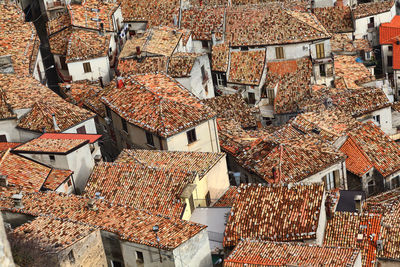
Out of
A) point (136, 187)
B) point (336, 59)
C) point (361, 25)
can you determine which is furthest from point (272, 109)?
point (136, 187)

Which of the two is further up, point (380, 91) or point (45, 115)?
point (45, 115)

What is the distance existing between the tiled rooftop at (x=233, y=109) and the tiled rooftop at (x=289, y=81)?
19.4 ft

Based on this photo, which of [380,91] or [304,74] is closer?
[380,91]

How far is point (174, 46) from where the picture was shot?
Result: 2653 inches

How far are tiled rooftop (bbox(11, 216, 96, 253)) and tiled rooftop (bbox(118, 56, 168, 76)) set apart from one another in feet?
106

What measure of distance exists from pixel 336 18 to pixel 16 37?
40.4m

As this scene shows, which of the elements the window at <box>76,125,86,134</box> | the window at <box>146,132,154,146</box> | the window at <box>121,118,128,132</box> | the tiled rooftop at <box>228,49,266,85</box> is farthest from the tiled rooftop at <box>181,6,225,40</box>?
the window at <box>76,125,86,134</box>

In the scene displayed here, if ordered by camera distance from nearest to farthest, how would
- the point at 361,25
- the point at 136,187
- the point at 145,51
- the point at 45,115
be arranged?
1. the point at 136,187
2. the point at 45,115
3. the point at 145,51
4. the point at 361,25

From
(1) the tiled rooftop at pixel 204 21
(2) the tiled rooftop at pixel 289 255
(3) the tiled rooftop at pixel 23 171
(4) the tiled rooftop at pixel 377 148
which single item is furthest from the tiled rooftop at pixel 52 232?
(1) the tiled rooftop at pixel 204 21

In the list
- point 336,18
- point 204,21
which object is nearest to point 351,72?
point 336,18

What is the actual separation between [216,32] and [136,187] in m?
38.6

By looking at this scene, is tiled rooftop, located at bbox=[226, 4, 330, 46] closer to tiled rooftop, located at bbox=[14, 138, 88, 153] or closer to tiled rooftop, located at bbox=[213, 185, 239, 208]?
tiled rooftop, located at bbox=[213, 185, 239, 208]

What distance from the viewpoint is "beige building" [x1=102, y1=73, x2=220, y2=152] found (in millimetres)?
49562

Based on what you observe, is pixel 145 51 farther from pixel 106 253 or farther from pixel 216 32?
pixel 106 253
